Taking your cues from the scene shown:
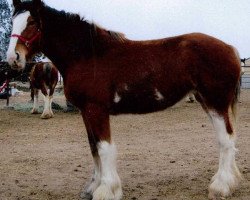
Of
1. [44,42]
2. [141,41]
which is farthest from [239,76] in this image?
[44,42]

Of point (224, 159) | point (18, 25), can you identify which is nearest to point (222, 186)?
point (224, 159)

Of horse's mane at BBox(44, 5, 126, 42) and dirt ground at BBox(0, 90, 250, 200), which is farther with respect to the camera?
dirt ground at BBox(0, 90, 250, 200)

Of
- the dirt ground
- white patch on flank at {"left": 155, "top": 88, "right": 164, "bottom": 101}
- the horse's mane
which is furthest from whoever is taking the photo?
the dirt ground

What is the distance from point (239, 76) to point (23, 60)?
2577mm

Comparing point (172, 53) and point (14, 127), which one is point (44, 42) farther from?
point (14, 127)

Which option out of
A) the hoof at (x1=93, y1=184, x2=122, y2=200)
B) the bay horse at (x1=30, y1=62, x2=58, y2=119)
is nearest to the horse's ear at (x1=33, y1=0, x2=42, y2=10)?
the hoof at (x1=93, y1=184, x2=122, y2=200)

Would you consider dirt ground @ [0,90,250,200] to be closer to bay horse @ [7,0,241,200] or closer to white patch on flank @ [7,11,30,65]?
bay horse @ [7,0,241,200]

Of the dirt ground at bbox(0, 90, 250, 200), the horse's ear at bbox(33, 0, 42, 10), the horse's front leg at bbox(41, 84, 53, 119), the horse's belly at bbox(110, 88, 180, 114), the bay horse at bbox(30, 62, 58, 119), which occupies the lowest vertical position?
the horse's front leg at bbox(41, 84, 53, 119)

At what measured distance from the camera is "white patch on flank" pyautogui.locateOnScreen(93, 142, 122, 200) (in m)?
4.79

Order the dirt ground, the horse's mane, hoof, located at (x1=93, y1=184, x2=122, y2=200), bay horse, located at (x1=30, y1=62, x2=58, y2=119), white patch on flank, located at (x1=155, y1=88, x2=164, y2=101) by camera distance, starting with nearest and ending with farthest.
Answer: hoof, located at (x1=93, y1=184, x2=122, y2=200) → white patch on flank, located at (x1=155, y1=88, x2=164, y2=101) → the horse's mane → the dirt ground → bay horse, located at (x1=30, y1=62, x2=58, y2=119)

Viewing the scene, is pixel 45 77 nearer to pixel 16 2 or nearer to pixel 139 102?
pixel 16 2

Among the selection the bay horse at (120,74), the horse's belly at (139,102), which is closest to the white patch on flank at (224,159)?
the bay horse at (120,74)

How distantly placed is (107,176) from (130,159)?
234 centimetres

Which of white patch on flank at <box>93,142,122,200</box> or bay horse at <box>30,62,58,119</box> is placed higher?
white patch on flank at <box>93,142,122,200</box>
